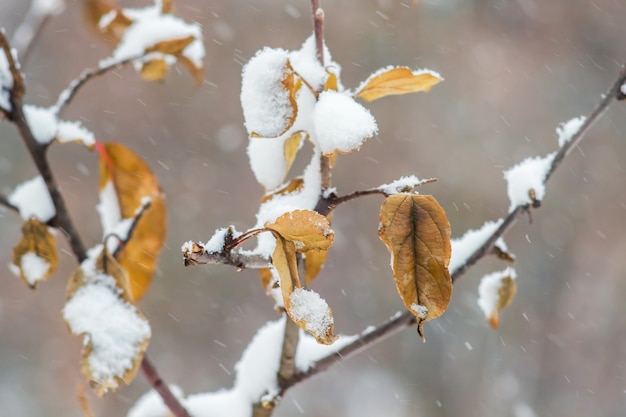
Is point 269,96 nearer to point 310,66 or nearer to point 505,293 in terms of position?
point 310,66

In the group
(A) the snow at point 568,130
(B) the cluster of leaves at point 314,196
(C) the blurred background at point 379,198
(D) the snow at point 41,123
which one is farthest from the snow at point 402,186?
(C) the blurred background at point 379,198

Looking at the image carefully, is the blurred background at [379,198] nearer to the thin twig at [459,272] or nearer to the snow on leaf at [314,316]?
the thin twig at [459,272]

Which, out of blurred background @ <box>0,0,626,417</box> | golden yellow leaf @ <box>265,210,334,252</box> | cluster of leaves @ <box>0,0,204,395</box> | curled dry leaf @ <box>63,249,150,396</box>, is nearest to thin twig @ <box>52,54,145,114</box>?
cluster of leaves @ <box>0,0,204,395</box>

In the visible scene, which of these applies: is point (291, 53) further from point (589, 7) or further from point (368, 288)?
point (589, 7)

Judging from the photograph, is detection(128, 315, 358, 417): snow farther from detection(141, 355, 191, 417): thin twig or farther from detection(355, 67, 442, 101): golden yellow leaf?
detection(355, 67, 442, 101): golden yellow leaf

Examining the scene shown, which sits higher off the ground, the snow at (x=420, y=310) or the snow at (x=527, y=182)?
the snow at (x=420, y=310)

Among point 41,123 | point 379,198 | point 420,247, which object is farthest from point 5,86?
point 379,198
